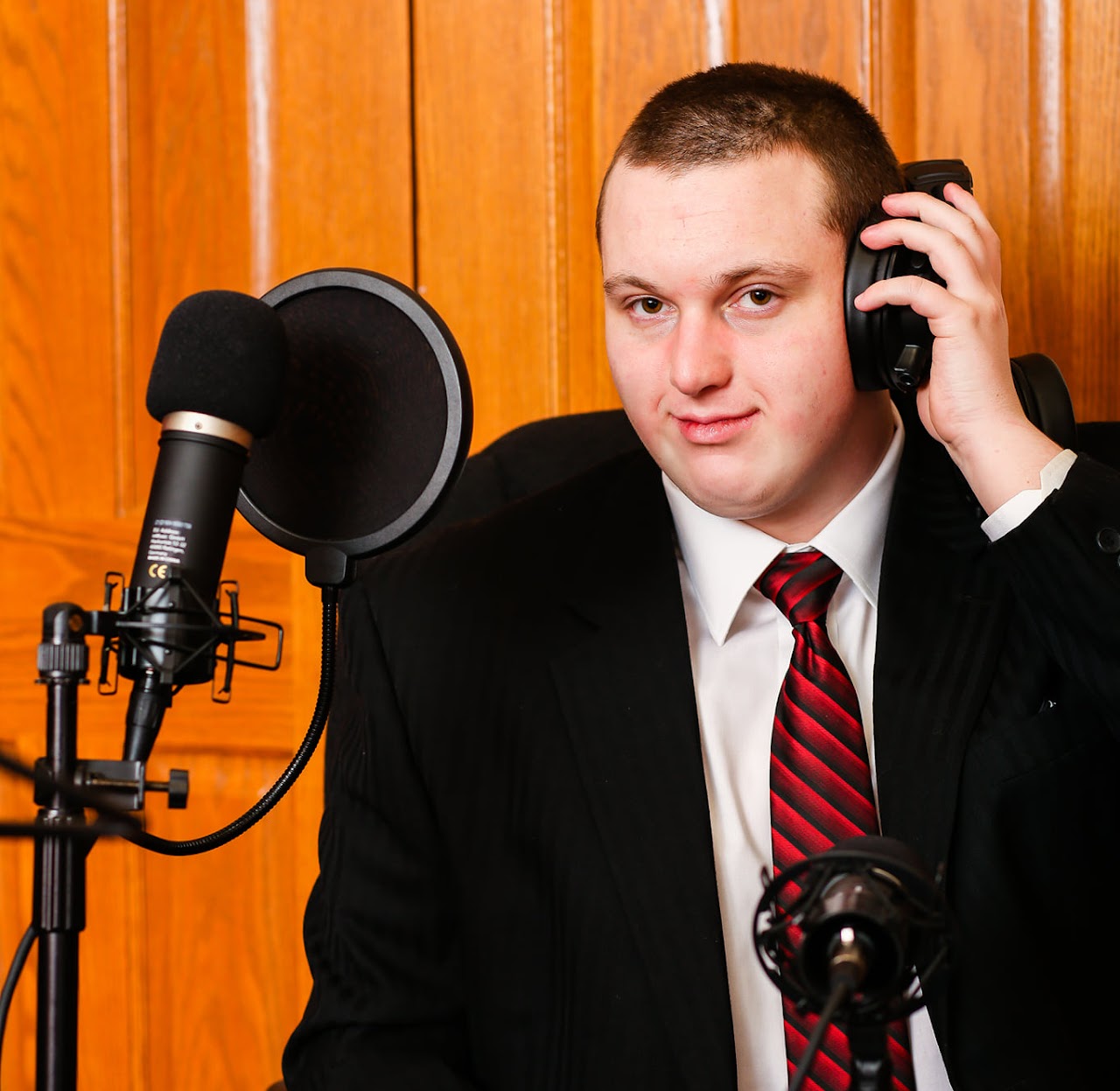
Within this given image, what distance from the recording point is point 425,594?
1.30 metres

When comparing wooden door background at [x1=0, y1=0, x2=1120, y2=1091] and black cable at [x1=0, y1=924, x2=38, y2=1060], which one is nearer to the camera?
black cable at [x1=0, y1=924, x2=38, y2=1060]

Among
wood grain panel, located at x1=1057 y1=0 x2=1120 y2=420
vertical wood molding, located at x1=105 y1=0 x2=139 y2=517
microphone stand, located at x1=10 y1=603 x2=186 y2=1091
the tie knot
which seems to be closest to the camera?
microphone stand, located at x1=10 y1=603 x2=186 y2=1091

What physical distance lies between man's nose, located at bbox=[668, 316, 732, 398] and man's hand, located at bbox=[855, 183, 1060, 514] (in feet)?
0.38

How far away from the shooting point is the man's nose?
1116 millimetres

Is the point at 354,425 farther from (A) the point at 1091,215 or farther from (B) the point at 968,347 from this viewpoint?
(A) the point at 1091,215

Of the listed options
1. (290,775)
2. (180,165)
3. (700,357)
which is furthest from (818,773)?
(180,165)

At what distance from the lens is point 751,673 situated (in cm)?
123

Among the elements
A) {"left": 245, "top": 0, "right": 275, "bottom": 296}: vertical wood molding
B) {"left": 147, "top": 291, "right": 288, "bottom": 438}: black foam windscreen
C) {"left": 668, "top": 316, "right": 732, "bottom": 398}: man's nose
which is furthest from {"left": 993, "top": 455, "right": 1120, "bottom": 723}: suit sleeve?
{"left": 245, "top": 0, "right": 275, "bottom": 296}: vertical wood molding

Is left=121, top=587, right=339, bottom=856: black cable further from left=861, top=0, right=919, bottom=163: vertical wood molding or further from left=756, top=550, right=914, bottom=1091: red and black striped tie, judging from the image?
left=861, top=0, right=919, bottom=163: vertical wood molding

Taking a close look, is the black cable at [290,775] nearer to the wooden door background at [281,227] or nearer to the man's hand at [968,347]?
the man's hand at [968,347]

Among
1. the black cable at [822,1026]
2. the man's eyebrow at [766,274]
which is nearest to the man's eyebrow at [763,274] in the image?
the man's eyebrow at [766,274]

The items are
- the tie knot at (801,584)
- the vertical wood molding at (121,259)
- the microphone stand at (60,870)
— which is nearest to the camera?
the microphone stand at (60,870)

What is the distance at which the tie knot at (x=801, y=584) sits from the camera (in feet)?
3.98

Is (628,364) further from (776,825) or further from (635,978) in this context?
(635,978)
